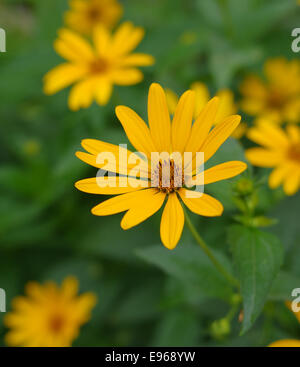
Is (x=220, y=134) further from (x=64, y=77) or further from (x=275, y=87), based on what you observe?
(x=275, y=87)

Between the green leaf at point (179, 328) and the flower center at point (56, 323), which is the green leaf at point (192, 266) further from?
the flower center at point (56, 323)

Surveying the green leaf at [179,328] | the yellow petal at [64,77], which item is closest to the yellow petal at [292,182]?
the green leaf at [179,328]

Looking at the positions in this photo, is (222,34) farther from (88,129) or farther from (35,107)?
(35,107)

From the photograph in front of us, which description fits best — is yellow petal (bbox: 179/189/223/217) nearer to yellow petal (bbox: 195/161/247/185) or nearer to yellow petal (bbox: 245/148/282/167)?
yellow petal (bbox: 195/161/247/185)

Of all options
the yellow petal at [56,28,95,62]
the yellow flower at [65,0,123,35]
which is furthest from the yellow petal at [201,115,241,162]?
the yellow flower at [65,0,123,35]
